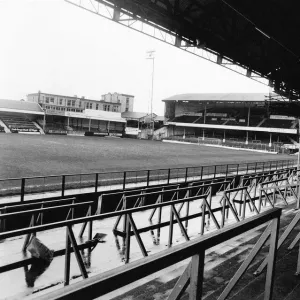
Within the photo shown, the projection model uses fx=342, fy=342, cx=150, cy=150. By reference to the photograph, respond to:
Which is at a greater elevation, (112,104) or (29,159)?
(112,104)

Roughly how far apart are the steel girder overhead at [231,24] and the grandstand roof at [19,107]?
50.3 meters

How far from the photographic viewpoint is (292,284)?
391cm

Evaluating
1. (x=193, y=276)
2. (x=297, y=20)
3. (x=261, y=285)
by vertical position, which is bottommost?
(x=261, y=285)

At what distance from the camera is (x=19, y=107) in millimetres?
62406

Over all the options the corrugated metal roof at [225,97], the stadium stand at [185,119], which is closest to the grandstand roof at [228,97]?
the corrugated metal roof at [225,97]

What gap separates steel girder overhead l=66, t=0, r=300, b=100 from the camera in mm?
8967

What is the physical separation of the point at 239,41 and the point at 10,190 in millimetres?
10523

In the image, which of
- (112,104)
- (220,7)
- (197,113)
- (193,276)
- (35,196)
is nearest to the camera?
(193,276)

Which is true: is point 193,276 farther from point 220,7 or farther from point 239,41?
point 239,41

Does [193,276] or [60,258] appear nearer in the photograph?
[193,276]

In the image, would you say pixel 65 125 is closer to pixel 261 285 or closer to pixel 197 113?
pixel 197 113

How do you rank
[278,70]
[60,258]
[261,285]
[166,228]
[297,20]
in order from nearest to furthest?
[261,285]
[60,258]
[166,228]
[297,20]
[278,70]

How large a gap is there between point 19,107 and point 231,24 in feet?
184

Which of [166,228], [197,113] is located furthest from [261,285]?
[197,113]
